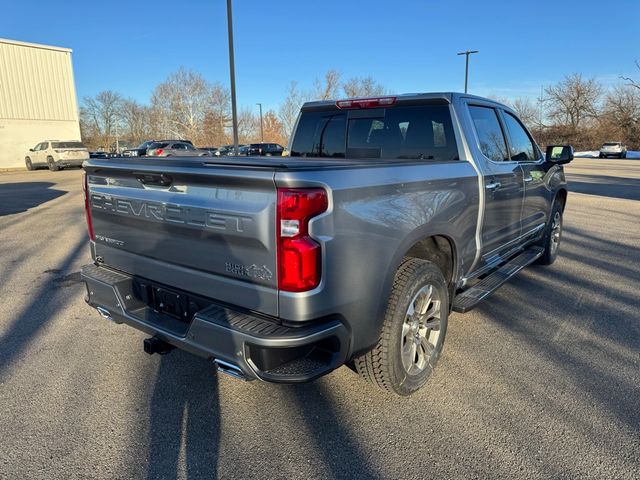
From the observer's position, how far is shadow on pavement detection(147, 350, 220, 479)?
2.42 m

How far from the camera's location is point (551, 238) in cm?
600

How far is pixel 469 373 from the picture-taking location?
3365 mm

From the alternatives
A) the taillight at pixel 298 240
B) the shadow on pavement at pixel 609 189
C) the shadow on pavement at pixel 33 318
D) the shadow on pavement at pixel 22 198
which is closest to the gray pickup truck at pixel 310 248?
the taillight at pixel 298 240

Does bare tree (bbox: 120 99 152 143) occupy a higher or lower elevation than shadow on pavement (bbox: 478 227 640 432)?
higher

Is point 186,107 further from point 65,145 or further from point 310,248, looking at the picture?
point 310,248

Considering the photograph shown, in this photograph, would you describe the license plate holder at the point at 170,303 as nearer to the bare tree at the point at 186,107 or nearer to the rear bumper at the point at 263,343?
the rear bumper at the point at 263,343

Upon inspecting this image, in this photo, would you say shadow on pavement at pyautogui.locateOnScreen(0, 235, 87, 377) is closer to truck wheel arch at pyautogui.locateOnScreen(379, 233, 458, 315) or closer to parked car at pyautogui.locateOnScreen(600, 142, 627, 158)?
truck wheel arch at pyautogui.locateOnScreen(379, 233, 458, 315)

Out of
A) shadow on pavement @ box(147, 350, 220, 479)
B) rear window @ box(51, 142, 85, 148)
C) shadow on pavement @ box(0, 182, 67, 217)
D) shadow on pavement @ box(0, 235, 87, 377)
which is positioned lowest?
shadow on pavement @ box(147, 350, 220, 479)

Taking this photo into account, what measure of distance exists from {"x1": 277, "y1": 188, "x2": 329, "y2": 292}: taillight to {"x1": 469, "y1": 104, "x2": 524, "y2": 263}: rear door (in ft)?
6.80

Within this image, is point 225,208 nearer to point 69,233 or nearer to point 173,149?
point 69,233

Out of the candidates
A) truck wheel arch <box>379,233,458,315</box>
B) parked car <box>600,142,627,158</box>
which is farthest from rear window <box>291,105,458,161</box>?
parked car <box>600,142,627,158</box>

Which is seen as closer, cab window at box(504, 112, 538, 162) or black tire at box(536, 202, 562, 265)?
cab window at box(504, 112, 538, 162)

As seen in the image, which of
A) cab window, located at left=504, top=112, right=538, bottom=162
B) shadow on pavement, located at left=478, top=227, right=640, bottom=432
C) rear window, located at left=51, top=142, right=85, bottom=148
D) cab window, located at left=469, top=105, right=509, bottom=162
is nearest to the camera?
shadow on pavement, located at left=478, top=227, right=640, bottom=432

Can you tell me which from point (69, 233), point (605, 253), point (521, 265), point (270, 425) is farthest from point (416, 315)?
point (69, 233)
